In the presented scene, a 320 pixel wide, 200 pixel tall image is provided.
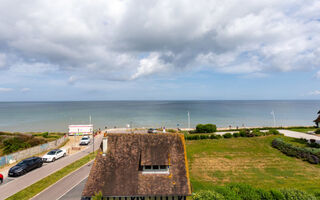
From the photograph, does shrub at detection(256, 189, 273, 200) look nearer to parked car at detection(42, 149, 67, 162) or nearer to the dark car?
the dark car

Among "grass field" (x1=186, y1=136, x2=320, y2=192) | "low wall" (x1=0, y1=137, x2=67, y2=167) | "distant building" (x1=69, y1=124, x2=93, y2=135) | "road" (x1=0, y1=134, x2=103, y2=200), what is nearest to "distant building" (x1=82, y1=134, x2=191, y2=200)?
"grass field" (x1=186, y1=136, x2=320, y2=192)

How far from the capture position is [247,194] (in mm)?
13656

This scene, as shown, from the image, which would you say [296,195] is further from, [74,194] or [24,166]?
[24,166]

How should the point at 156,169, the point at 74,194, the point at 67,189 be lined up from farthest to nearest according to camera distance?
the point at 67,189, the point at 74,194, the point at 156,169

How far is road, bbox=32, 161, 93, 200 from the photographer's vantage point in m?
18.0

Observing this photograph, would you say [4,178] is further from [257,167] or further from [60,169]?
[257,167]

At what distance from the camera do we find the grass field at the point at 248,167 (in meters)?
22.1

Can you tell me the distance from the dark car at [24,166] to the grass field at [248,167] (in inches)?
928

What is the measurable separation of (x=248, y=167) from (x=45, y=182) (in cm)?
2974

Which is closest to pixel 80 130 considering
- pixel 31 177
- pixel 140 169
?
pixel 31 177

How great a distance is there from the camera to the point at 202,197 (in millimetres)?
12992

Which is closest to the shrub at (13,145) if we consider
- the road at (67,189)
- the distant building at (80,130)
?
the distant building at (80,130)

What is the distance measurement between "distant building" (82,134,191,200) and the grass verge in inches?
369

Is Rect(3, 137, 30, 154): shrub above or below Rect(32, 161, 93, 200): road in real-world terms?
above
